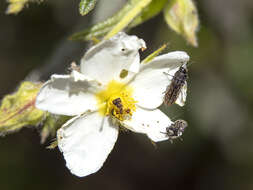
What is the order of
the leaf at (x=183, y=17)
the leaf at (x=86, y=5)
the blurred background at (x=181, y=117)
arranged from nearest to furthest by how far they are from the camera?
the leaf at (x=86, y=5) < the leaf at (x=183, y=17) < the blurred background at (x=181, y=117)

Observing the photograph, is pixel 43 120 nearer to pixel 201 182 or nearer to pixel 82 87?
pixel 82 87

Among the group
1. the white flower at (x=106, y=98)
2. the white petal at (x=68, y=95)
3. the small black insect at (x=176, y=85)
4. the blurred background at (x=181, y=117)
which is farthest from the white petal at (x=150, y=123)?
the blurred background at (x=181, y=117)

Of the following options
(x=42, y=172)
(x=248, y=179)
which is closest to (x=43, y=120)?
(x=42, y=172)

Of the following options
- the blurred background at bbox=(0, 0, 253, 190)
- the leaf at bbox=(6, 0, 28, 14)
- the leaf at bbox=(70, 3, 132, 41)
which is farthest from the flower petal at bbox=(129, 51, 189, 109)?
the blurred background at bbox=(0, 0, 253, 190)

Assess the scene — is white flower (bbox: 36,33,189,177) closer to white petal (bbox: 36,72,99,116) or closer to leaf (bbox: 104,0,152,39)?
white petal (bbox: 36,72,99,116)

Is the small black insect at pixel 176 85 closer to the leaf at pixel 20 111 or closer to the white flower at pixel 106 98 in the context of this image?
the white flower at pixel 106 98

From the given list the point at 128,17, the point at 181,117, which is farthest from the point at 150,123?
the point at 181,117
